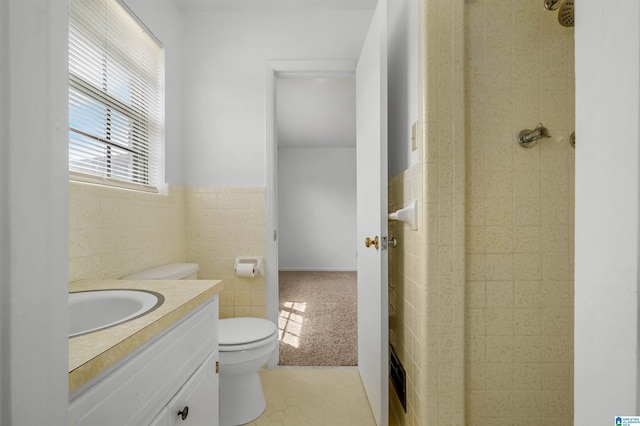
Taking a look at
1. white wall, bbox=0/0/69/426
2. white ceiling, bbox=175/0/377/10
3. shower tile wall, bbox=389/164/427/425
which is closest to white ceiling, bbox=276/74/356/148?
white ceiling, bbox=175/0/377/10

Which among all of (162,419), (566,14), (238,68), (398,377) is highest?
(238,68)

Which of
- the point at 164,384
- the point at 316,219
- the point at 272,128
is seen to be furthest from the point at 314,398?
the point at 316,219

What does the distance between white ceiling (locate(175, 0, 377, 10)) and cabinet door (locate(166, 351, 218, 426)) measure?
215cm

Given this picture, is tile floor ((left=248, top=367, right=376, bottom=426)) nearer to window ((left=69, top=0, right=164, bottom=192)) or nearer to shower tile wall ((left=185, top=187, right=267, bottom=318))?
shower tile wall ((left=185, top=187, right=267, bottom=318))

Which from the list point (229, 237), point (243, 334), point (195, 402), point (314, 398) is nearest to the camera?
point (195, 402)

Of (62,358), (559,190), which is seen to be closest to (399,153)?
(559,190)

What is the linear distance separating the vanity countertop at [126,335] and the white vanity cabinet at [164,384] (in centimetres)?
3

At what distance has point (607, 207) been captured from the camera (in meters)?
0.33

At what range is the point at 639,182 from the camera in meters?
0.30

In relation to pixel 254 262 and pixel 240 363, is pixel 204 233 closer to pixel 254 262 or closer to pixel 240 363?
pixel 254 262

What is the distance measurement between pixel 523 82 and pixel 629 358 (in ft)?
3.69

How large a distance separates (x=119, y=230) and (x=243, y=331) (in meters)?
0.80

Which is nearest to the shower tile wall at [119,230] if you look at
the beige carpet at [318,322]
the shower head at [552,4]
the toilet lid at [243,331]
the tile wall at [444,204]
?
the toilet lid at [243,331]

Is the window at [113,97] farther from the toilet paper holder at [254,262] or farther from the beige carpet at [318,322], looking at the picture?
the beige carpet at [318,322]
